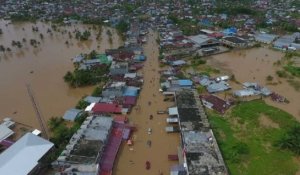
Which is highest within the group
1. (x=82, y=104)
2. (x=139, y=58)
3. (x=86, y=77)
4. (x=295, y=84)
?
(x=86, y=77)

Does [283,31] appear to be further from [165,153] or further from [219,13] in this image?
[165,153]

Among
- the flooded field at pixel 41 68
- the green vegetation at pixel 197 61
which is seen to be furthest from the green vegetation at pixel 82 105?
the green vegetation at pixel 197 61

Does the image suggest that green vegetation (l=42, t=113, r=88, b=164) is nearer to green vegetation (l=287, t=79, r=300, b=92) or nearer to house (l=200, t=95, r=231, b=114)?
house (l=200, t=95, r=231, b=114)

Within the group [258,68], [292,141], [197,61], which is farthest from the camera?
[197,61]

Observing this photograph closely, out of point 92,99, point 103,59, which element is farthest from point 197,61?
point 92,99

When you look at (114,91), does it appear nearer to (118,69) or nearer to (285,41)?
(118,69)
